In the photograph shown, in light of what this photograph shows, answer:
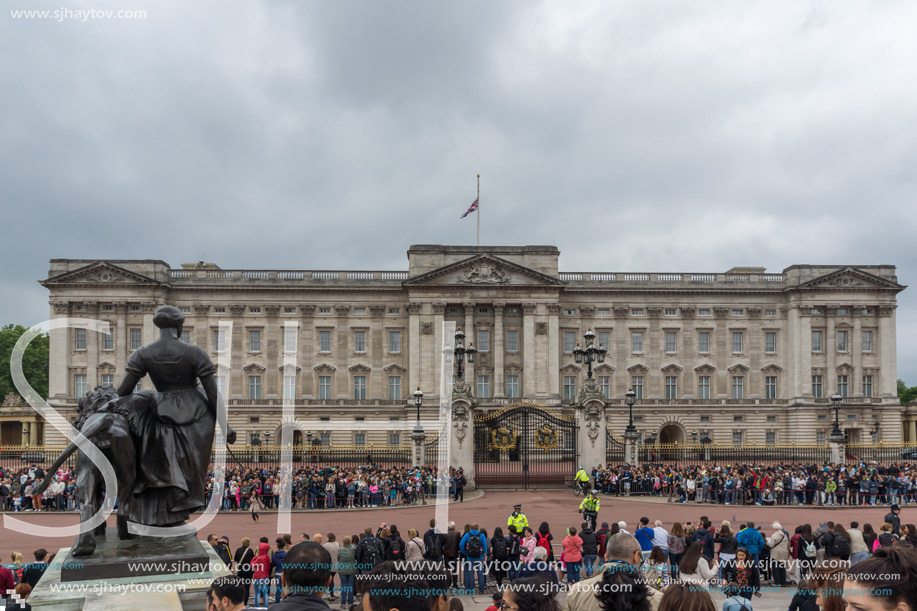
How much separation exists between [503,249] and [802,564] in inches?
1895

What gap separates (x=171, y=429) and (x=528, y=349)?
52.8 metres

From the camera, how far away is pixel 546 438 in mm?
35469

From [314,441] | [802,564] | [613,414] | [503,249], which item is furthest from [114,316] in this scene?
[802,564]

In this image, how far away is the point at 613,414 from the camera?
200ft

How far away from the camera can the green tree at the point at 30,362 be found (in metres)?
76.8

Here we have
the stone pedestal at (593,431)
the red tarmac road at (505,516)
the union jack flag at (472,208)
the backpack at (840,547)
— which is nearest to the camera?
the backpack at (840,547)

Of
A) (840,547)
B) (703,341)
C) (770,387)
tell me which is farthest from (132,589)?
(770,387)

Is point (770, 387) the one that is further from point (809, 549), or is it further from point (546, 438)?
point (809, 549)

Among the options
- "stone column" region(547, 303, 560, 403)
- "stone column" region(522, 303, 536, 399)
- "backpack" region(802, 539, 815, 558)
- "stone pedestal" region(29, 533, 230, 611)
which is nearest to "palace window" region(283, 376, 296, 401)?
"stone column" region(522, 303, 536, 399)

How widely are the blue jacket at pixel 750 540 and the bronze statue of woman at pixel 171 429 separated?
34.4ft

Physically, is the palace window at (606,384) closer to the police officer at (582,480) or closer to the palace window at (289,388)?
the palace window at (289,388)

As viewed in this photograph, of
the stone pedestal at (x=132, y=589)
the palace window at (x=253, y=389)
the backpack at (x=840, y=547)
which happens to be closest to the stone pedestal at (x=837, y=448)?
the backpack at (x=840, y=547)

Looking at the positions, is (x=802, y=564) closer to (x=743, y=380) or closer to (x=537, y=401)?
(x=537, y=401)

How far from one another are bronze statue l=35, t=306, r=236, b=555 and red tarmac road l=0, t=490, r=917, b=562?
1307 centimetres
